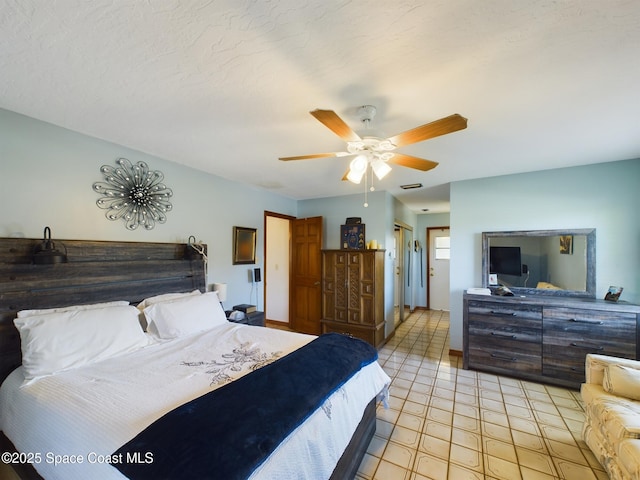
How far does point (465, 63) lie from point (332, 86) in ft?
2.36

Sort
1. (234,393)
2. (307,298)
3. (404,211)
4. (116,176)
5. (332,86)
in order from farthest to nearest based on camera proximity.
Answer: (404,211) → (307,298) → (116,176) → (332,86) → (234,393)

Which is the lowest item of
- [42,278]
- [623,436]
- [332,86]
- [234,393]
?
[623,436]

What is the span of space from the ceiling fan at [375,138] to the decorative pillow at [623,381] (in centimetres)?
190

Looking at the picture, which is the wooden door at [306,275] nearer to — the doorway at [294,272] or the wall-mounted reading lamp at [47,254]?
the doorway at [294,272]


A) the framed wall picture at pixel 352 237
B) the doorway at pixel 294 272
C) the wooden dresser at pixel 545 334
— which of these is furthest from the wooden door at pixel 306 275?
the wooden dresser at pixel 545 334

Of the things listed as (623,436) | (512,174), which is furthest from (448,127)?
(512,174)

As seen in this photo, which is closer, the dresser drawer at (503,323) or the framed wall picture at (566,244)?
the dresser drawer at (503,323)

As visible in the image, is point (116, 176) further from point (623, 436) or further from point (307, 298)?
point (623, 436)

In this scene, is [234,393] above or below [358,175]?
below

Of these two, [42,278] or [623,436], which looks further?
[42,278]

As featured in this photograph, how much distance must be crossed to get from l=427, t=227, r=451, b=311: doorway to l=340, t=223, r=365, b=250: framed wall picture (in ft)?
9.45

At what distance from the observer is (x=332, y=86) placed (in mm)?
1601

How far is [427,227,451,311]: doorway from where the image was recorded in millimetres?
6297

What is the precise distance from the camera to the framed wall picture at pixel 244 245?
3.76m
